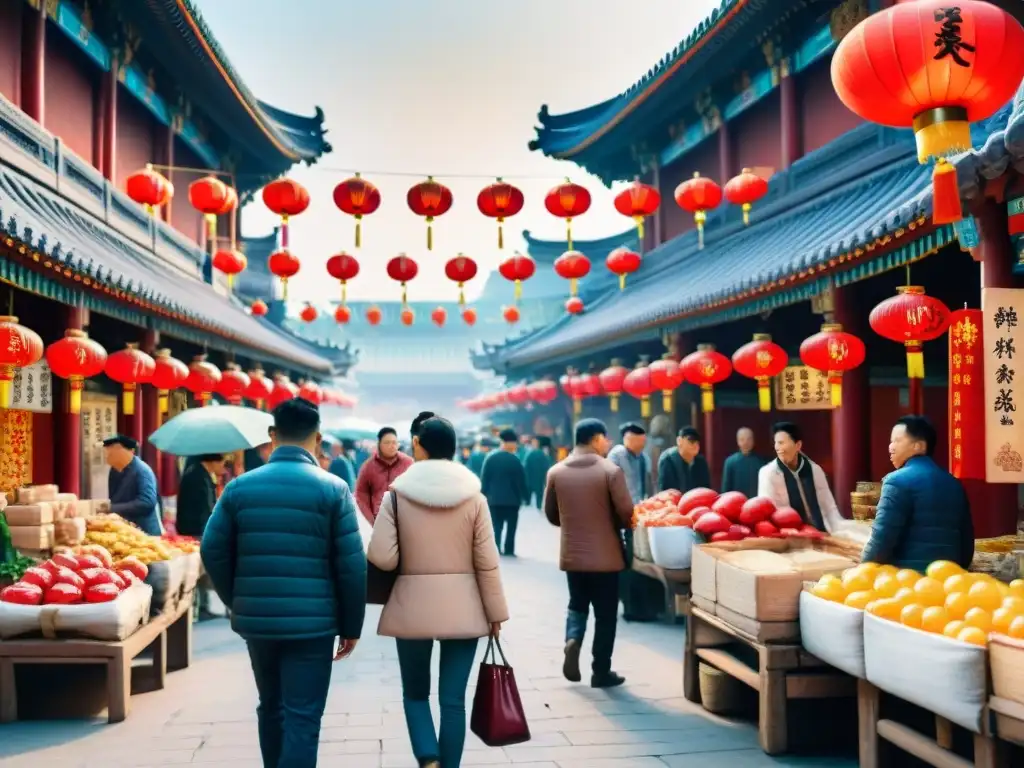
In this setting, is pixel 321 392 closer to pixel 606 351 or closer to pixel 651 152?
pixel 606 351

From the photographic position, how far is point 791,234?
1086cm

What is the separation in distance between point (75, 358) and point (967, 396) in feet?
21.5

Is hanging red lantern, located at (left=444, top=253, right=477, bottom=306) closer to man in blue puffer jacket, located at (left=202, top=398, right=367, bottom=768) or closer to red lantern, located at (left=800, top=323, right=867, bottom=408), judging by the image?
red lantern, located at (left=800, top=323, right=867, bottom=408)

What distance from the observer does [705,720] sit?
5.21 m

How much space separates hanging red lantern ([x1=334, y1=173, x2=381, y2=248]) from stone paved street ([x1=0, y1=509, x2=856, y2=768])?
479 centimetres

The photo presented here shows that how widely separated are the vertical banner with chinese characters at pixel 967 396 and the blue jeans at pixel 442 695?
114 inches

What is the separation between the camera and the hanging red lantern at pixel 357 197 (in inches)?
388

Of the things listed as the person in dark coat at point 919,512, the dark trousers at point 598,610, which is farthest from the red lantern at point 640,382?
the person in dark coat at point 919,512

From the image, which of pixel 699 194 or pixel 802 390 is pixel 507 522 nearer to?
pixel 802 390

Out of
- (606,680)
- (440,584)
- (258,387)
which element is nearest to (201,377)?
(258,387)

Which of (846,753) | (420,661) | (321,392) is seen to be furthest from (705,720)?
(321,392)

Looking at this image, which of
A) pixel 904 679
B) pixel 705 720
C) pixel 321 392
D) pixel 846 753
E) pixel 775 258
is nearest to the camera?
pixel 904 679

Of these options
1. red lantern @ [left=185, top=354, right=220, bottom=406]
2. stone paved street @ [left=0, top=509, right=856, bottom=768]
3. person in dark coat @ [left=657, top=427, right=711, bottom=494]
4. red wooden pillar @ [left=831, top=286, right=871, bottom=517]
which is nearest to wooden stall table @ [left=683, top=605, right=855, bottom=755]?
stone paved street @ [left=0, top=509, right=856, bottom=768]

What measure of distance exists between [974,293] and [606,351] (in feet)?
28.6
